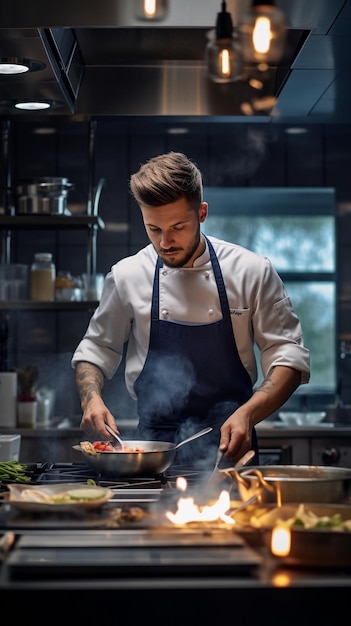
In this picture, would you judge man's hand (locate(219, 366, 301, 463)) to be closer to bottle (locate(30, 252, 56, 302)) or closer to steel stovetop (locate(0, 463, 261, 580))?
steel stovetop (locate(0, 463, 261, 580))

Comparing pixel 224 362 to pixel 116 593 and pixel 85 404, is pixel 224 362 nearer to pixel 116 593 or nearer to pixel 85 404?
pixel 85 404

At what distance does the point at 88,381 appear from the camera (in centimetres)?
274

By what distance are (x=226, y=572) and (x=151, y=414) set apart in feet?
5.03

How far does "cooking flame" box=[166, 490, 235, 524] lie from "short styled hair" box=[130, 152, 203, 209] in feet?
3.84

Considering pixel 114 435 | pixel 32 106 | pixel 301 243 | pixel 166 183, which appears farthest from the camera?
pixel 301 243

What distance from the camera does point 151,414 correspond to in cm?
277

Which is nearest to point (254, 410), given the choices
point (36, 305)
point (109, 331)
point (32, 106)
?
point (109, 331)

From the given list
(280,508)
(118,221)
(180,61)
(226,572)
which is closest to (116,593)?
(226,572)

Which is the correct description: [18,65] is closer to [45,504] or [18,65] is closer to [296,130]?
[45,504]

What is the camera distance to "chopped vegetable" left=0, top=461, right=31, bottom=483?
2.11m

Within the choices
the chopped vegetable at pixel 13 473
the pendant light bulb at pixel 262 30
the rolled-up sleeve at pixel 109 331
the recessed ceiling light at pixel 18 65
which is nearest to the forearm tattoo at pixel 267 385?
the rolled-up sleeve at pixel 109 331

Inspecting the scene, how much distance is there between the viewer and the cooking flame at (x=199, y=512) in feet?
5.23

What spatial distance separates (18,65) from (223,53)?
98 centimetres

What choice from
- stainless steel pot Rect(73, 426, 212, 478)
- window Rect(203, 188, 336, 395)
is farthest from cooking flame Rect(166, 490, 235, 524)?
window Rect(203, 188, 336, 395)
